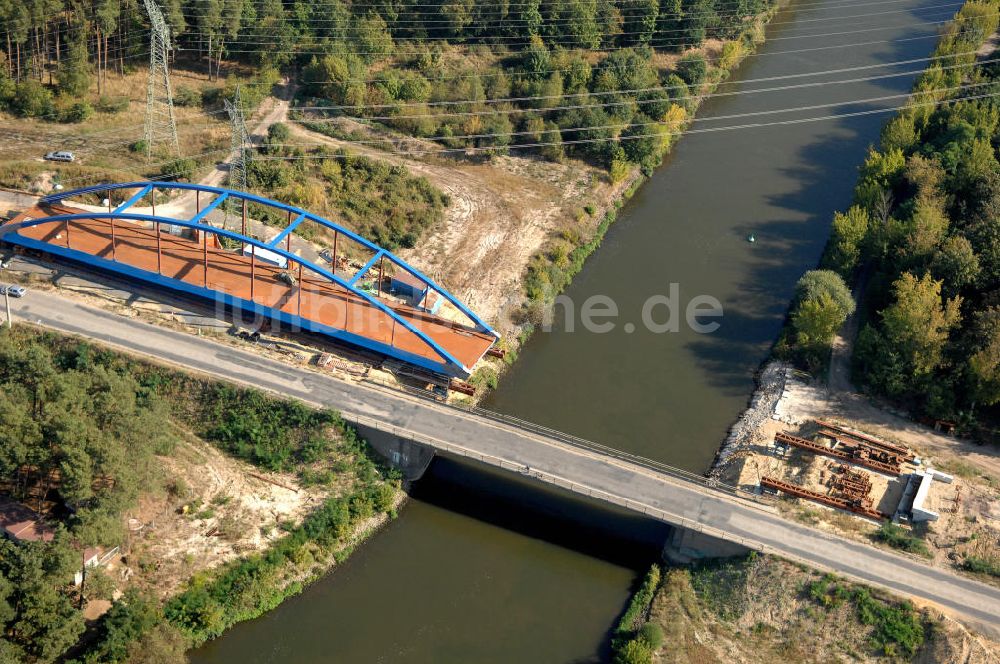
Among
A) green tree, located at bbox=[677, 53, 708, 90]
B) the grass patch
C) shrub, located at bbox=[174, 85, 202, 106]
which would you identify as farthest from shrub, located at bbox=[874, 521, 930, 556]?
shrub, located at bbox=[174, 85, 202, 106]

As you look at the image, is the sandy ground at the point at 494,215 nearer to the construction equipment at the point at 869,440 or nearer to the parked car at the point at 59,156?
the parked car at the point at 59,156

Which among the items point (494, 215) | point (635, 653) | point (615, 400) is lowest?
point (635, 653)

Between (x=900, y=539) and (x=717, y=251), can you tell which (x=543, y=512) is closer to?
(x=900, y=539)

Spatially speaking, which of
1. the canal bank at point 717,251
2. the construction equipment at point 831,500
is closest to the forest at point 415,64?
the canal bank at point 717,251

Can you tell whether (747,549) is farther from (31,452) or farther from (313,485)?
(31,452)

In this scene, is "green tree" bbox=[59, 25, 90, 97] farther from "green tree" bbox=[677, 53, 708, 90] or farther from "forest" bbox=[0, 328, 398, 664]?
"green tree" bbox=[677, 53, 708, 90]

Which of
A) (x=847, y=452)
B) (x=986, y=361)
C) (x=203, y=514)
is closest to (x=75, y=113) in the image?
(x=203, y=514)
